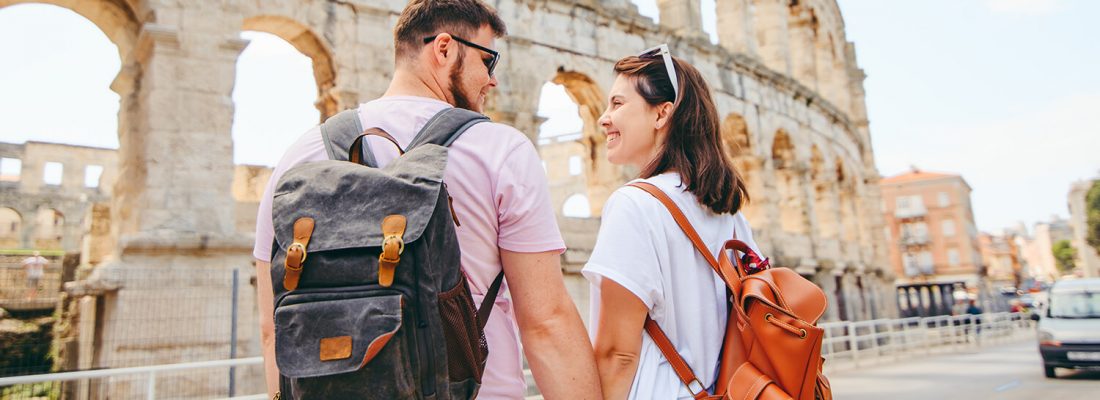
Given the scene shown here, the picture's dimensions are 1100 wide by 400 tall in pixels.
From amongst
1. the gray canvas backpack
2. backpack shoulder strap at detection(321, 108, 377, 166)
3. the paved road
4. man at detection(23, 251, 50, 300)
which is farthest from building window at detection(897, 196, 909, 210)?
the gray canvas backpack

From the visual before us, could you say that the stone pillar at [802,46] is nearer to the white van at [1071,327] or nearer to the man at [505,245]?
the white van at [1071,327]

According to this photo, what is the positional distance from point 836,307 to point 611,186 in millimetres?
8015

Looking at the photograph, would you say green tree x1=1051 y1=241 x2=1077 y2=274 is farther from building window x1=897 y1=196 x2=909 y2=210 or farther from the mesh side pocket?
the mesh side pocket

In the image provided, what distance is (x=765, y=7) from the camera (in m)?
18.6

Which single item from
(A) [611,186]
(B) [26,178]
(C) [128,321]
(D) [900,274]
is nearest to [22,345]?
(C) [128,321]

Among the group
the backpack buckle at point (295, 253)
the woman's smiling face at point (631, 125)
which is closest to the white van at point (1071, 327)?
the woman's smiling face at point (631, 125)

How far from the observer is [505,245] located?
1640 mm

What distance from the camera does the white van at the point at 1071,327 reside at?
9.98 m

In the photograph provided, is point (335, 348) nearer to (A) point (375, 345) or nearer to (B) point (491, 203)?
(A) point (375, 345)

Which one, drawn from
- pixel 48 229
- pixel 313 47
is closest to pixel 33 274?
pixel 313 47

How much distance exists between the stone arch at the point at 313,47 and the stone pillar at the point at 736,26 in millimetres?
10055

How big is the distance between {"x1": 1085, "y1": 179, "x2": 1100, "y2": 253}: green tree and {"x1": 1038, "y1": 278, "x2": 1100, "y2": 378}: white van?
40491 mm

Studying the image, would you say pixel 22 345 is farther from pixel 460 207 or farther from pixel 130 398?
pixel 460 207

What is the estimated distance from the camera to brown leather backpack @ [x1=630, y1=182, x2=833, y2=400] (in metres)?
1.72
